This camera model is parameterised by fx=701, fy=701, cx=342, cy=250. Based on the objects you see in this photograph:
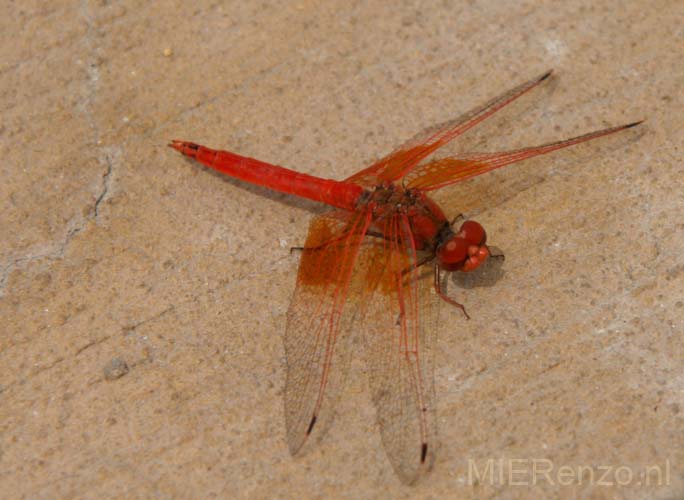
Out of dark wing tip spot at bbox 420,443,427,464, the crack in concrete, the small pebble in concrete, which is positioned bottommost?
dark wing tip spot at bbox 420,443,427,464

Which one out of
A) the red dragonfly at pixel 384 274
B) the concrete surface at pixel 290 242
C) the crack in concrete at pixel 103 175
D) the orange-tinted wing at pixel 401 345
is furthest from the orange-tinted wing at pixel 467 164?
the crack in concrete at pixel 103 175

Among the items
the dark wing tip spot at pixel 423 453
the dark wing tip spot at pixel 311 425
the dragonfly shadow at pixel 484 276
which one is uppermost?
the dark wing tip spot at pixel 311 425

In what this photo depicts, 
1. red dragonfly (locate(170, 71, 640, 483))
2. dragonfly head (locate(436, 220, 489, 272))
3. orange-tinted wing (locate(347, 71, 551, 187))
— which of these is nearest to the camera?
red dragonfly (locate(170, 71, 640, 483))

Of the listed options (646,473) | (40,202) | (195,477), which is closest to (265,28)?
(40,202)

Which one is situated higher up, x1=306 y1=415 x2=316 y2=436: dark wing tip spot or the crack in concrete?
the crack in concrete

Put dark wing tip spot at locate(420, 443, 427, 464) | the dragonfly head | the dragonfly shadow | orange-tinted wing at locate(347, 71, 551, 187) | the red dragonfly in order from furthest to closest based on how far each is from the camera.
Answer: orange-tinted wing at locate(347, 71, 551, 187) → the dragonfly shadow → the dragonfly head → the red dragonfly → dark wing tip spot at locate(420, 443, 427, 464)

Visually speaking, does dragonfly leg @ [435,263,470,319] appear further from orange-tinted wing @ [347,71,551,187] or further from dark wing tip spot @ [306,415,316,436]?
dark wing tip spot @ [306,415,316,436]

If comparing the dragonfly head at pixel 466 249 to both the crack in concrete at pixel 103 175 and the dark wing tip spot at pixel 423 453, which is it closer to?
the dark wing tip spot at pixel 423 453

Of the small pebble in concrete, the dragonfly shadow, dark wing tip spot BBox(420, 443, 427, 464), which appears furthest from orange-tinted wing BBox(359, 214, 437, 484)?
the small pebble in concrete
